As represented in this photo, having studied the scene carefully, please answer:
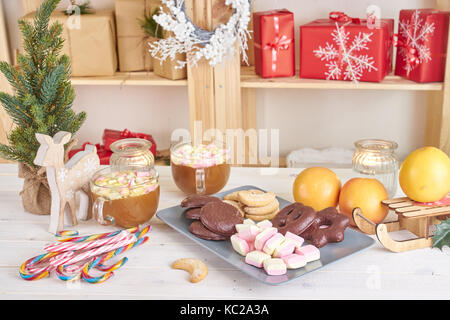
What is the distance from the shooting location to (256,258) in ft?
3.30

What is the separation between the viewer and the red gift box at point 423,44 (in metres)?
2.13

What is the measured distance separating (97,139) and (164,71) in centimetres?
73

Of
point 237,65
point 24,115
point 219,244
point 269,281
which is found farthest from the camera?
point 237,65

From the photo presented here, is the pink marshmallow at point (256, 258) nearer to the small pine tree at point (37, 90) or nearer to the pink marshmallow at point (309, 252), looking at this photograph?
the pink marshmallow at point (309, 252)

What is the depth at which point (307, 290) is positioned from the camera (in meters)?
0.98

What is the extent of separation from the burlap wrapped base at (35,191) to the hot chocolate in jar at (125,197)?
17 cm

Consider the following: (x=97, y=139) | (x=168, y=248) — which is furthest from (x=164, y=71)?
(x=168, y=248)

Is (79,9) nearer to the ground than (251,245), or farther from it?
farther from it

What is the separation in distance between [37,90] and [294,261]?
0.74 metres

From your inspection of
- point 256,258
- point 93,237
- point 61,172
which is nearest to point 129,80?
point 61,172

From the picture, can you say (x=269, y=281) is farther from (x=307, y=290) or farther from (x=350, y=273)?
(x=350, y=273)

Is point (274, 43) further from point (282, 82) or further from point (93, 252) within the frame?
point (93, 252)

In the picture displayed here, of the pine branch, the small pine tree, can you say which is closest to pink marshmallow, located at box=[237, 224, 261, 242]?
the small pine tree

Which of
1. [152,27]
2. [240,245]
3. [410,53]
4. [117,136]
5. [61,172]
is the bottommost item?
[117,136]
